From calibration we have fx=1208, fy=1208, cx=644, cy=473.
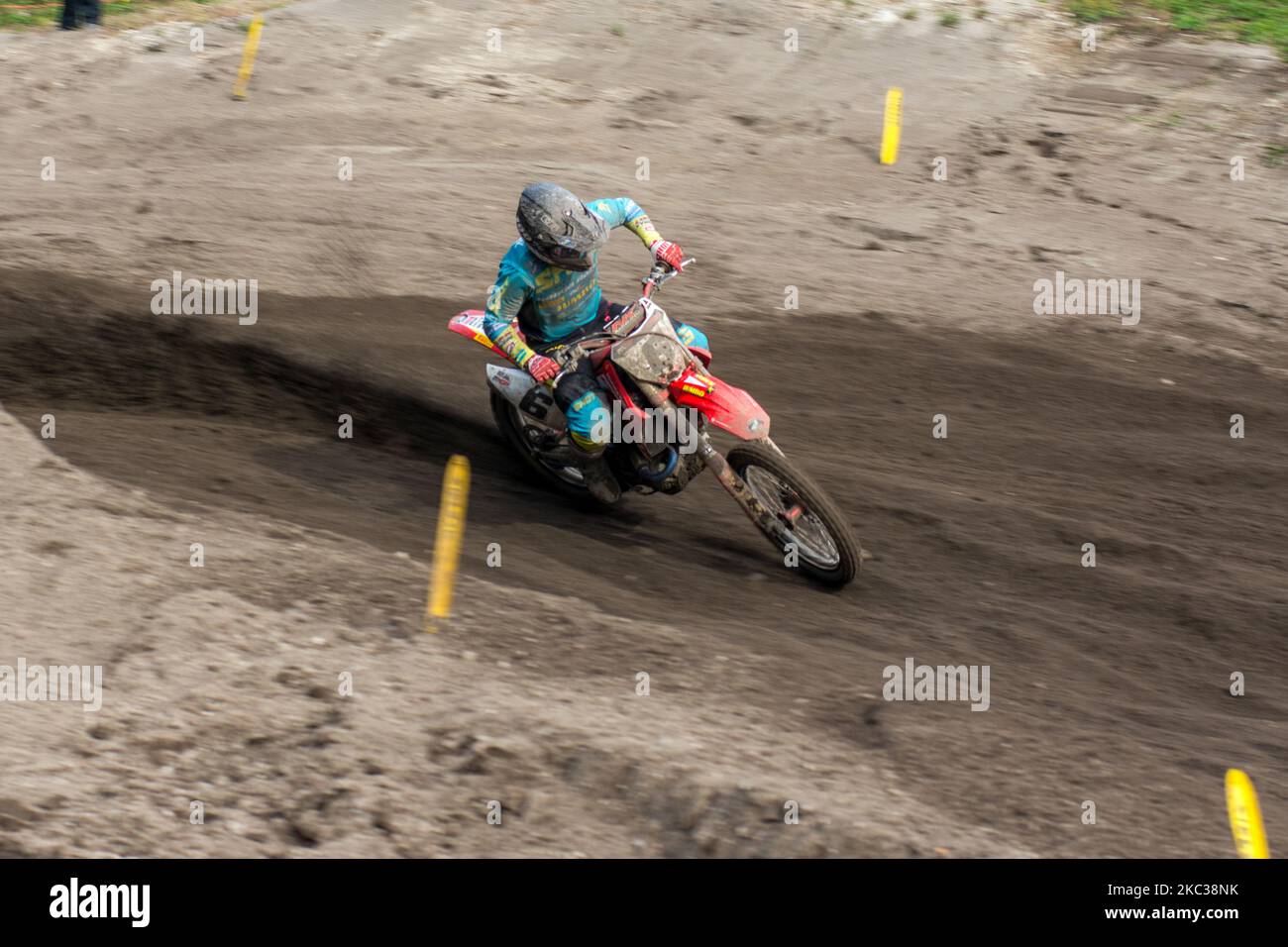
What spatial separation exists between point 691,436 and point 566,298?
4.14ft

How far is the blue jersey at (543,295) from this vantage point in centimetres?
725

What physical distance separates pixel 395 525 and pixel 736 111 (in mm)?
8277

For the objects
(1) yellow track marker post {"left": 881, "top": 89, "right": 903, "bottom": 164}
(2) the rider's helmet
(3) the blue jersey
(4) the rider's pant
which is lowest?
(4) the rider's pant

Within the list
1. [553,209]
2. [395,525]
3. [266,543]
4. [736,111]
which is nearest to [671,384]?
[553,209]

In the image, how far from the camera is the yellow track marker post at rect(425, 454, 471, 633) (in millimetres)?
6211

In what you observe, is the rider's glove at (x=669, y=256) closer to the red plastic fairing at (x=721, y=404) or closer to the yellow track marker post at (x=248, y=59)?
the red plastic fairing at (x=721, y=404)

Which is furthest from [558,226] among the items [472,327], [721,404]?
[721,404]

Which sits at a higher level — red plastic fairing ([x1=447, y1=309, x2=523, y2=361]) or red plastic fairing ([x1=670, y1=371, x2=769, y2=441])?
red plastic fairing ([x1=447, y1=309, x2=523, y2=361])

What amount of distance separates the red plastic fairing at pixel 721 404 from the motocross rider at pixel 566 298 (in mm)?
525

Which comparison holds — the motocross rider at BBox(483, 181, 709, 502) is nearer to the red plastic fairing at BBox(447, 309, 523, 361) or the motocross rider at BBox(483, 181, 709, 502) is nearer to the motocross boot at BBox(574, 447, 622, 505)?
the motocross boot at BBox(574, 447, 622, 505)

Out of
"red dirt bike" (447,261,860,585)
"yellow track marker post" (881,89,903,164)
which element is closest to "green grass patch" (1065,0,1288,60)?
"yellow track marker post" (881,89,903,164)

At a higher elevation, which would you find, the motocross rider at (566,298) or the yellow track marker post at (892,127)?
the yellow track marker post at (892,127)

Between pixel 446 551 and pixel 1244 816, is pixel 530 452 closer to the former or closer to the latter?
pixel 446 551

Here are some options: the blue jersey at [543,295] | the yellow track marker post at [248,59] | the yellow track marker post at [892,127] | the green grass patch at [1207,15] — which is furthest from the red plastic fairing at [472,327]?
the green grass patch at [1207,15]
